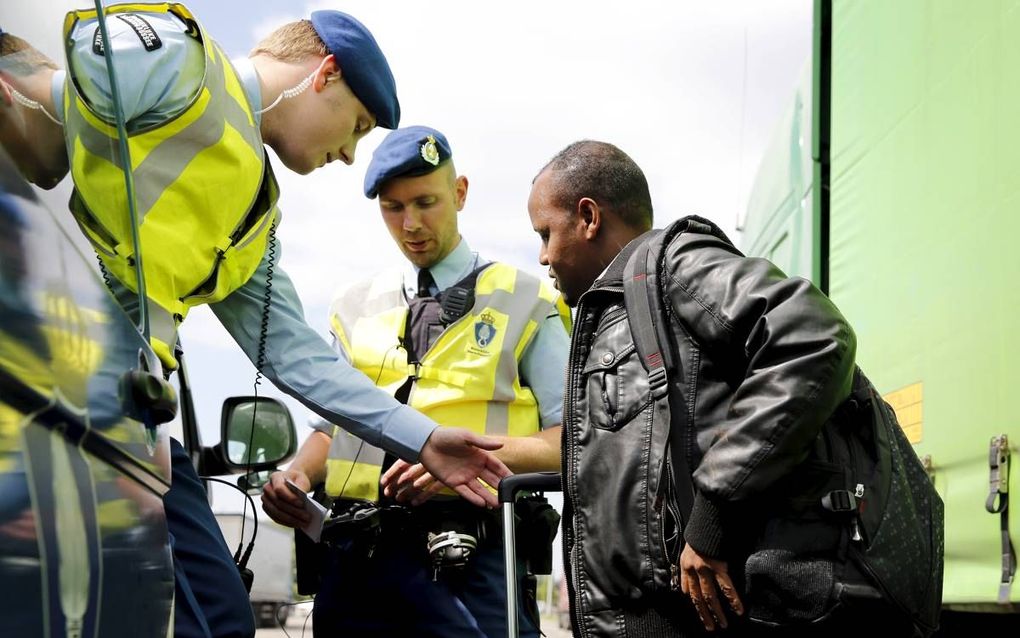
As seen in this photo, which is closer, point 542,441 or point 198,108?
point 198,108

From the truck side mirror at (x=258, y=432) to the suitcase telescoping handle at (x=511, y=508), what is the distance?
0.89 metres

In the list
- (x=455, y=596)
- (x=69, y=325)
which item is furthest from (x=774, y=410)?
(x=455, y=596)

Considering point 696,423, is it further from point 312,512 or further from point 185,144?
point 312,512

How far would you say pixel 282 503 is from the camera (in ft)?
12.7

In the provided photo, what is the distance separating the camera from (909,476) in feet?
8.38

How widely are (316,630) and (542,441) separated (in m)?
0.89

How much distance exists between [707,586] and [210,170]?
124 centimetres

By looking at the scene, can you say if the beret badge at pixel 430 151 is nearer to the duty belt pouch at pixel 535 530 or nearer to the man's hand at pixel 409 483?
the man's hand at pixel 409 483

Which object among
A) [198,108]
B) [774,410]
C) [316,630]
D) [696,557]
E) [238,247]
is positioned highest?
[198,108]

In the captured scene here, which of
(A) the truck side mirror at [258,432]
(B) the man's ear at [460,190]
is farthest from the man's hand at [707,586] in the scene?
(B) the man's ear at [460,190]

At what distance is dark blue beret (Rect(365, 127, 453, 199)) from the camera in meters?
4.01

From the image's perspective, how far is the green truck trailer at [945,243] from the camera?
134 inches

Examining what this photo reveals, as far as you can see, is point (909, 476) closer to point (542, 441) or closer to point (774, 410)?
point (774, 410)

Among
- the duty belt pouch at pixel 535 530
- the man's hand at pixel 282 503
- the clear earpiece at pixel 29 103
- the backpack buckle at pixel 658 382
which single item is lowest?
the duty belt pouch at pixel 535 530
